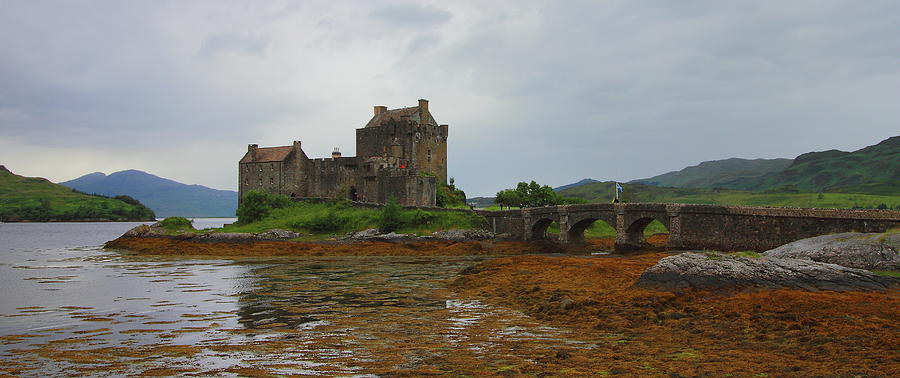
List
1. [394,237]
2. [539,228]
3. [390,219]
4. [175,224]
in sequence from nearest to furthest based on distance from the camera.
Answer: [394,237] < [539,228] < [390,219] < [175,224]

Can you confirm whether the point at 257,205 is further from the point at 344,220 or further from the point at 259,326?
the point at 259,326

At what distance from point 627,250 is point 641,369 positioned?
125 feet

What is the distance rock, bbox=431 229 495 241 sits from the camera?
64.3 m

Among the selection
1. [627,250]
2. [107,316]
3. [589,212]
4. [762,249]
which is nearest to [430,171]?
[589,212]

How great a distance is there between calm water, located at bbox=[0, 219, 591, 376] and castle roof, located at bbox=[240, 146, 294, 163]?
50.8 metres

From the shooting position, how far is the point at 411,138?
85438 mm

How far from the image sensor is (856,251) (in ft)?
88.7

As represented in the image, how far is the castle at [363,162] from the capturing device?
83.9 metres

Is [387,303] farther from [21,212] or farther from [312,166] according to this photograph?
[21,212]

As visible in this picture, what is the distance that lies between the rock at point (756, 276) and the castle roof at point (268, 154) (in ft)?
236

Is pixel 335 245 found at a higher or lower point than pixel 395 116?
lower

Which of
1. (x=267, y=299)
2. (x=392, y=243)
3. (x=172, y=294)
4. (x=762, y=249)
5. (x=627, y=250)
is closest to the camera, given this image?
(x=267, y=299)

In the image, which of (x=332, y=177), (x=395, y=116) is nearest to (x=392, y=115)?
(x=395, y=116)

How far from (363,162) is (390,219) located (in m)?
18.8
